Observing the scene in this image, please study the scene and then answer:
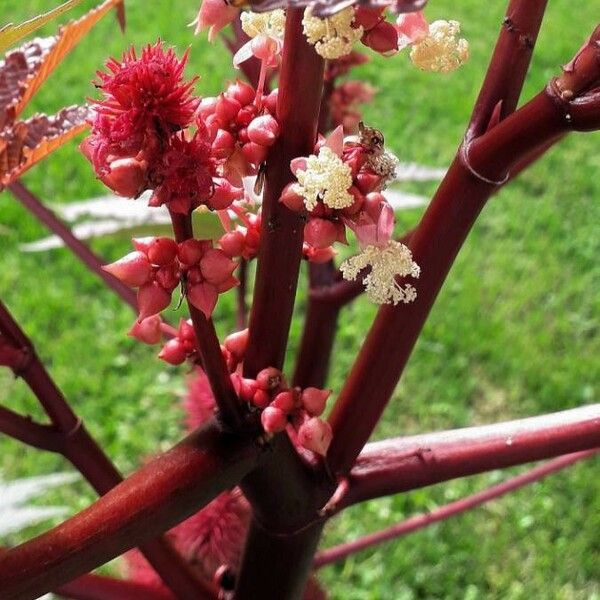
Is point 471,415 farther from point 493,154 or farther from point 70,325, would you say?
point 493,154

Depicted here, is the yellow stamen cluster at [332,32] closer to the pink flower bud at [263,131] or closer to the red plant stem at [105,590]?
the pink flower bud at [263,131]

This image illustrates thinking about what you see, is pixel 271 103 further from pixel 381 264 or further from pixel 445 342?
pixel 445 342

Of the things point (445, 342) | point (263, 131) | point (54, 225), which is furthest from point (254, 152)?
point (445, 342)

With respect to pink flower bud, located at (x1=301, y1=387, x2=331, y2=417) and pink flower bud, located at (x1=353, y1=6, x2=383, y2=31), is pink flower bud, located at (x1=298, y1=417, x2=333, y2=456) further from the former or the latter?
pink flower bud, located at (x1=353, y1=6, x2=383, y2=31)

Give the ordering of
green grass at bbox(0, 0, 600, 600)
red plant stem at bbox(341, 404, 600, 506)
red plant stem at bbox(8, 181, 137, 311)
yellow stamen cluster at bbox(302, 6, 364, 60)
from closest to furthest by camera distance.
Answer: yellow stamen cluster at bbox(302, 6, 364, 60) → red plant stem at bbox(341, 404, 600, 506) → red plant stem at bbox(8, 181, 137, 311) → green grass at bbox(0, 0, 600, 600)

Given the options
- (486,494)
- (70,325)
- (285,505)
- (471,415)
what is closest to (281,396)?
(285,505)

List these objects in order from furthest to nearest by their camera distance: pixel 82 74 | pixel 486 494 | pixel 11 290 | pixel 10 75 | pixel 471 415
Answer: pixel 82 74, pixel 11 290, pixel 471 415, pixel 486 494, pixel 10 75

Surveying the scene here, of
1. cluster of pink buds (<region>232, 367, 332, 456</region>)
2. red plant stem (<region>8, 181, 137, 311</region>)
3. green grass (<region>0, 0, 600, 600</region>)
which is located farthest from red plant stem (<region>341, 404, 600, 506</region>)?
green grass (<region>0, 0, 600, 600</region>)
